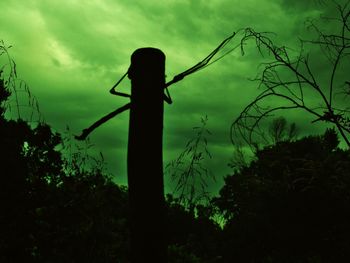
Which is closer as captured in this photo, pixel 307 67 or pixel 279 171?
pixel 307 67

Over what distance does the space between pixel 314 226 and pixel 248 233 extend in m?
3.99

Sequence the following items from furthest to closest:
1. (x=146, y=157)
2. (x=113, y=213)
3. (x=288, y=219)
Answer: (x=288, y=219) < (x=113, y=213) < (x=146, y=157)

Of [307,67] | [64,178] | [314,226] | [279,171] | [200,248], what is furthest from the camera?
[279,171]

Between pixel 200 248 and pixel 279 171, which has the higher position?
pixel 279 171

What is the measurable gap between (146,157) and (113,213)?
13438 mm

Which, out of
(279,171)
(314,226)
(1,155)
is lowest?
(314,226)

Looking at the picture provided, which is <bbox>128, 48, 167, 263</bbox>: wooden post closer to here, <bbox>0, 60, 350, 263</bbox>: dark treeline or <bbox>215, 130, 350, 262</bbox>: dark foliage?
<bbox>0, 60, 350, 263</bbox>: dark treeline

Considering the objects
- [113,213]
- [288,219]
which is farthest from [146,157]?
[288,219]

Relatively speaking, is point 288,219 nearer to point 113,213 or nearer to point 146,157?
point 113,213

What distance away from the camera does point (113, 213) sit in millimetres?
14734

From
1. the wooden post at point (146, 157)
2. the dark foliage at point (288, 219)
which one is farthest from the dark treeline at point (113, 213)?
the wooden post at point (146, 157)

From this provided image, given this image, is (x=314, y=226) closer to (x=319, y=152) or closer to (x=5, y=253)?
(x=319, y=152)

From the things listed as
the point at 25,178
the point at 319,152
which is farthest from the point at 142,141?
the point at 319,152

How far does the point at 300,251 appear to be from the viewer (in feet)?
65.3
